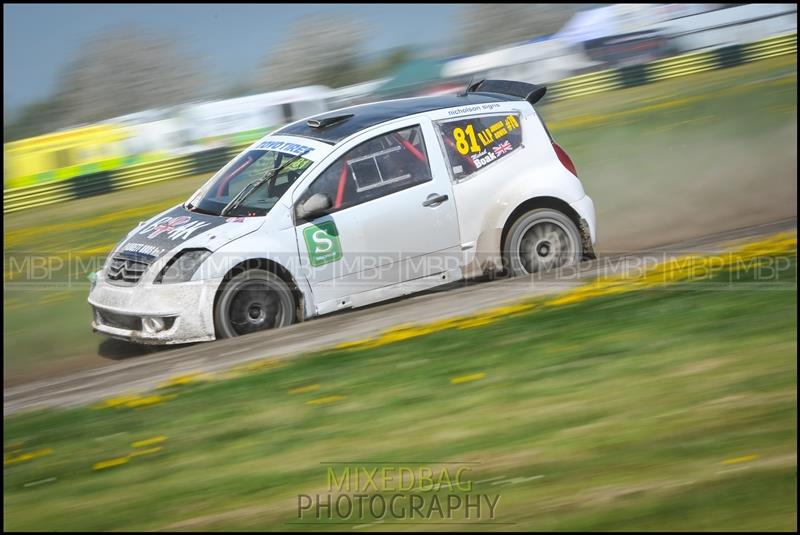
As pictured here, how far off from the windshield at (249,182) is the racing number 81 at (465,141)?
52.2 inches

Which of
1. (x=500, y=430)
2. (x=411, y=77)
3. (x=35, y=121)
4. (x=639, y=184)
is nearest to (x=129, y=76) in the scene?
(x=35, y=121)

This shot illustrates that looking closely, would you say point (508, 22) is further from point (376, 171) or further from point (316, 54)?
point (376, 171)

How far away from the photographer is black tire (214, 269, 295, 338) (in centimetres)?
719

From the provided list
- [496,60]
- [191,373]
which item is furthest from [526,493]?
[496,60]

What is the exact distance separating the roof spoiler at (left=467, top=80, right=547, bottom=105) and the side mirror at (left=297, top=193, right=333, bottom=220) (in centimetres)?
235

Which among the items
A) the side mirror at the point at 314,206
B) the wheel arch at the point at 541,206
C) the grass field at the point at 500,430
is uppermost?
the side mirror at the point at 314,206

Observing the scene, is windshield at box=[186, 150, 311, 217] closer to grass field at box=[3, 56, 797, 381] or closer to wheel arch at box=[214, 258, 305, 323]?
wheel arch at box=[214, 258, 305, 323]

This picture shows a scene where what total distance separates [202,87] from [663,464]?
20551 millimetres

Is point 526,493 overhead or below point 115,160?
below

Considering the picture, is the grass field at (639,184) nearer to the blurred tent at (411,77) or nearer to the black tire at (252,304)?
the black tire at (252,304)

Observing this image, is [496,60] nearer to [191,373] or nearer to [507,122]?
[507,122]

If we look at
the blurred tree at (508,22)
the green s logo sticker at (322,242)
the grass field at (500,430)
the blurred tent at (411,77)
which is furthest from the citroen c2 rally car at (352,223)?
the blurred tree at (508,22)

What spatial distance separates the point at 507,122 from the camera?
8250 mm

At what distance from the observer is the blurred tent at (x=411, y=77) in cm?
1784
